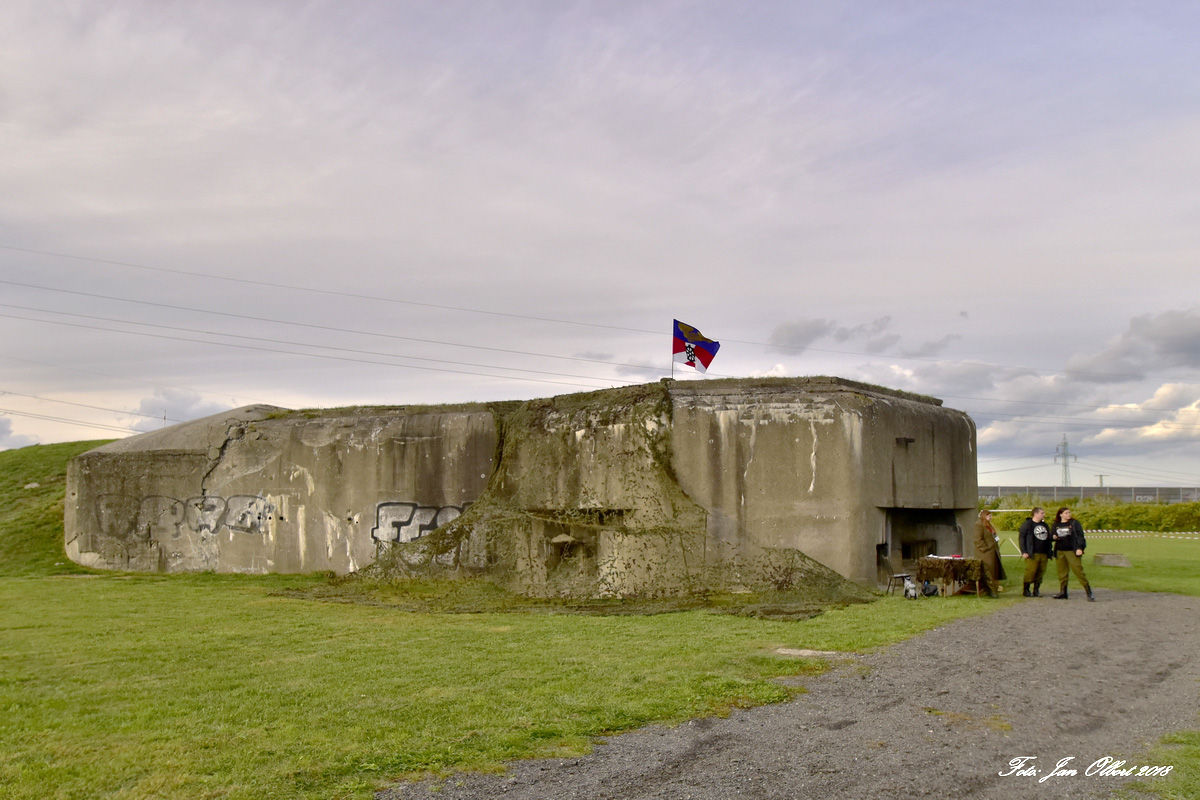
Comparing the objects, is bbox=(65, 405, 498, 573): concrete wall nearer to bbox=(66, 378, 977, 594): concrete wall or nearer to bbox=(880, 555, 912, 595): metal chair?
bbox=(66, 378, 977, 594): concrete wall

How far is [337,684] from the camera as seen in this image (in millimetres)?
7445

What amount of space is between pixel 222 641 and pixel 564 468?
22.6ft

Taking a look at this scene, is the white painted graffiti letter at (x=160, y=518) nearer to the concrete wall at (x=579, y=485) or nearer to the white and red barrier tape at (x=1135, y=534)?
the concrete wall at (x=579, y=485)

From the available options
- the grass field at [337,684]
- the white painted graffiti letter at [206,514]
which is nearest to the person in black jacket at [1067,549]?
the grass field at [337,684]

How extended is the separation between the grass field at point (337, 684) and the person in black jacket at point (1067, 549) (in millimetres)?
1066

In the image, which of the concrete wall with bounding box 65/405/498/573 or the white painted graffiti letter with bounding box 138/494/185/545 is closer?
the concrete wall with bounding box 65/405/498/573

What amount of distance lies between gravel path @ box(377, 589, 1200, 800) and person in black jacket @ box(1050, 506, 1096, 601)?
15.8 feet

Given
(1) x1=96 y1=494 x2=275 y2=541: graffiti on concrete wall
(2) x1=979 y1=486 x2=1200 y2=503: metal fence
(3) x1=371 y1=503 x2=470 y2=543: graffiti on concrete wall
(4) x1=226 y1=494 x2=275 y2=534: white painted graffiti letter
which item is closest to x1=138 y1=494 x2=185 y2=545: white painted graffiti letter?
(1) x1=96 y1=494 x2=275 y2=541: graffiti on concrete wall

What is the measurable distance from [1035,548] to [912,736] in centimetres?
950

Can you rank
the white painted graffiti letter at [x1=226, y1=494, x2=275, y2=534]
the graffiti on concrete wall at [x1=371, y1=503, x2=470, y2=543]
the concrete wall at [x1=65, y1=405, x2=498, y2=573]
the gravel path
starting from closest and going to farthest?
1. the gravel path
2. the graffiti on concrete wall at [x1=371, y1=503, x2=470, y2=543]
3. the concrete wall at [x1=65, y1=405, x2=498, y2=573]
4. the white painted graffiti letter at [x1=226, y1=494, x2=275, y2=534]

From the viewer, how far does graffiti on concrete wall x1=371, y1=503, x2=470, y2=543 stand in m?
17.2

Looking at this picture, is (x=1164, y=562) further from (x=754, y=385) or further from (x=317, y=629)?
(x=317, y=629)

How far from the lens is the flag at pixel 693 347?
17531mm

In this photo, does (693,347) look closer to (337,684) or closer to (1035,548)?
(1035,548)
